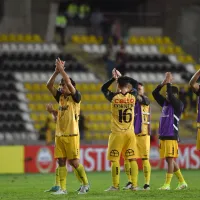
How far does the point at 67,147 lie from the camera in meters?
17.0

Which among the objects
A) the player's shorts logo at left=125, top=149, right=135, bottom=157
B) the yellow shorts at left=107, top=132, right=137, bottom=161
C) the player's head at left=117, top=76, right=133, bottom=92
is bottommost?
the player's shorts logo at left=125, top=149, right=135, bottom=157

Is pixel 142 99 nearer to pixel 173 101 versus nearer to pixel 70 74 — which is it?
pixel 173 101

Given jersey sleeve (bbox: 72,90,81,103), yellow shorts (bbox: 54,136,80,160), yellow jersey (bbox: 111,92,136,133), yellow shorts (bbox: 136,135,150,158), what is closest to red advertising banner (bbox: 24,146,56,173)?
yellow shorts (bbox: 136,135,150,158)

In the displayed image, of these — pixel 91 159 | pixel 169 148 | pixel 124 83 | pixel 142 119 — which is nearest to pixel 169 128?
pixel 169 148

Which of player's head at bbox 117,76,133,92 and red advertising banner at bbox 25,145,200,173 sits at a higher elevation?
player's head at bbox 117,76,133,92

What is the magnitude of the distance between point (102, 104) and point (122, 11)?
9198 mm

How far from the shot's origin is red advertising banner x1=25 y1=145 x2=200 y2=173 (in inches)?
1140

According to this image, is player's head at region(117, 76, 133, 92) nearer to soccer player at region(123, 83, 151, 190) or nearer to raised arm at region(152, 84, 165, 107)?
raised arm at region(152, 84, 165, 107)

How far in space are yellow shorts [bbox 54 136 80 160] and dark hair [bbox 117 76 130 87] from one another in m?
1.40

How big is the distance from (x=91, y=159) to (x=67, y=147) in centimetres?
1279

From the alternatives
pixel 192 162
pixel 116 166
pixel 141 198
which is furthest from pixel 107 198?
pixel 192 162

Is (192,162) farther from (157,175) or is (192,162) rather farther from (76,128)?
(76,128)

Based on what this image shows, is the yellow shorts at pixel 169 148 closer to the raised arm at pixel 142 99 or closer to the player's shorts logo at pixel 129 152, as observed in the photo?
the raised arm at pixel 142 99

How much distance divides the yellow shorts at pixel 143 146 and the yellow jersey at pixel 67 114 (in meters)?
2.59
